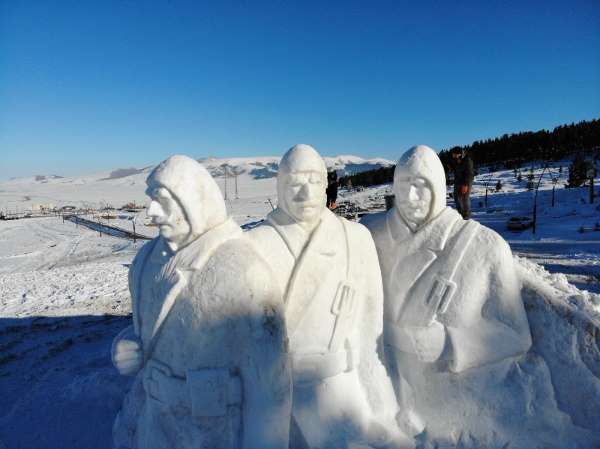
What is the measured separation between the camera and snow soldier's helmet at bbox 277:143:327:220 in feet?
7.84

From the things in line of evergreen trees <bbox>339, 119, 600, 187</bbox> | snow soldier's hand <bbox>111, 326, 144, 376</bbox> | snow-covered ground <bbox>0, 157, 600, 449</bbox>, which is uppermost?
line of evergreen trees <bbox>339, 119, 600, 187</bbox>

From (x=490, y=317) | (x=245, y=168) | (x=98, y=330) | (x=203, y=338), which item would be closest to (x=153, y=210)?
(x=203, y=338)

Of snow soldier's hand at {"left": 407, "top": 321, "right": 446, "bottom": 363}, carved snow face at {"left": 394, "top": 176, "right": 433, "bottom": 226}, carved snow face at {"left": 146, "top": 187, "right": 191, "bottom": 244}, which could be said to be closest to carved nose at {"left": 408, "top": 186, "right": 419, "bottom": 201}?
carved snow face at {"left": 394, "top": 176, "right": 433, "bottom": 226}

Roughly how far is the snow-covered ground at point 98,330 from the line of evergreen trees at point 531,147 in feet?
69.9

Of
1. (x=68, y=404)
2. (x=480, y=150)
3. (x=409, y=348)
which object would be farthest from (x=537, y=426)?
(x=480, y=150)

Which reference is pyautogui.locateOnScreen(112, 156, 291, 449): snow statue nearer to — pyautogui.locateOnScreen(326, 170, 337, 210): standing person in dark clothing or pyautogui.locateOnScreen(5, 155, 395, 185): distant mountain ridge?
pyautogui.locateOnScreen(326, 170, 337, 210): standing person in dark clothing

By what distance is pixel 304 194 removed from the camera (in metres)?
2.41

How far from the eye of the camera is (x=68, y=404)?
3877 millimetres

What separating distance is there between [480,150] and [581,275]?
110 ft

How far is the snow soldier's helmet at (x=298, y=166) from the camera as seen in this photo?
2389 mm

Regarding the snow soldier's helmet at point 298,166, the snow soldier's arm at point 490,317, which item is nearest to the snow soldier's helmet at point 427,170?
the snow soldier's arm at point 490,317

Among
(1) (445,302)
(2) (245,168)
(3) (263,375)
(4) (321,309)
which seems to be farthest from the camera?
(2) (245,168)

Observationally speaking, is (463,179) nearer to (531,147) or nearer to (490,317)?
(490,317)

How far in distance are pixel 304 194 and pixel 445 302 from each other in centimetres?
119
